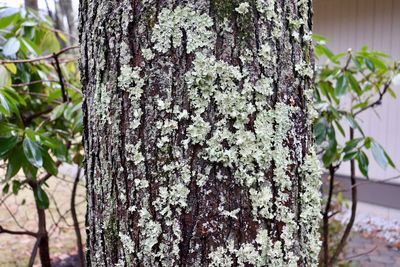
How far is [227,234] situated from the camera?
78 cm

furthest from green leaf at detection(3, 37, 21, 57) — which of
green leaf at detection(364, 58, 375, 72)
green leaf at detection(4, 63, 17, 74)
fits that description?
green leaf at detection(364, 58, 375, 72)

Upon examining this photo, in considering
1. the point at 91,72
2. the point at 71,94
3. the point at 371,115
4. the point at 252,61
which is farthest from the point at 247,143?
the point at 371,115

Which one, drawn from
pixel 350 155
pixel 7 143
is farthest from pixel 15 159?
pixel 350 155

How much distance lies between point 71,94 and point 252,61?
1.59 m

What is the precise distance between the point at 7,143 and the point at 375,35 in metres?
4.68

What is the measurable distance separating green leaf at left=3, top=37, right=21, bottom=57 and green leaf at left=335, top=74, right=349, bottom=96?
146 centimetres

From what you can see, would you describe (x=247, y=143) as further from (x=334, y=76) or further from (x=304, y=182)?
(x=334, y=76)

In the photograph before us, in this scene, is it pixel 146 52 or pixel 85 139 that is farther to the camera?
pixel 85 139

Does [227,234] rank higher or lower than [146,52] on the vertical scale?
lower

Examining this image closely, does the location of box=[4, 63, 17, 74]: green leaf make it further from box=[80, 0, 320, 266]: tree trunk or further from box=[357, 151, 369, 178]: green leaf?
box=[357, 151, 369, 178]: green leaf

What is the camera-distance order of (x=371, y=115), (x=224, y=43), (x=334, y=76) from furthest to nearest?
1. (x=371, y=115)
2. (x=334, y=76)
3. (x=224, y=43)

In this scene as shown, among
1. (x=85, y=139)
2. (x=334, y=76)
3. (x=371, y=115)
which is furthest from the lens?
(x=371, y=115)

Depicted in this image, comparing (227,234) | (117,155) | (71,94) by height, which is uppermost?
(71,94)

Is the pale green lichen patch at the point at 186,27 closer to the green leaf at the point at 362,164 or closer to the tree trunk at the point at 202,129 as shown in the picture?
the tree trunk at the point at 202,129
